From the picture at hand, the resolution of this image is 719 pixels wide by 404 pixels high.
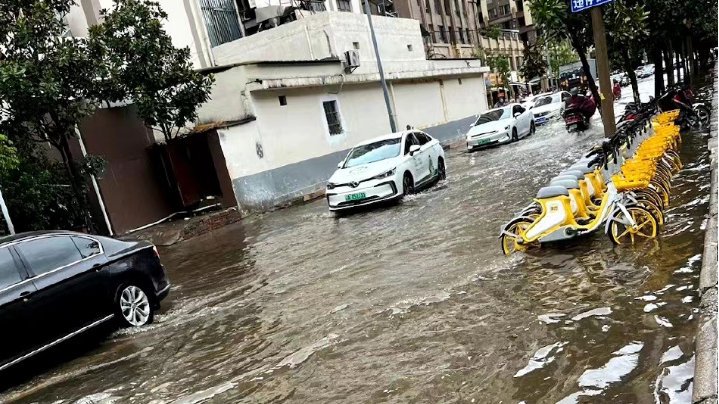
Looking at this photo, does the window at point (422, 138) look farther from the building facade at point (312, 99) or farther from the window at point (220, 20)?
the window at point (220, 20)

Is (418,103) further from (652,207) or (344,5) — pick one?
(652,207)

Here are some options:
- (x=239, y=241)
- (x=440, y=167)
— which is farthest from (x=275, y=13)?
(x=239, y=241)

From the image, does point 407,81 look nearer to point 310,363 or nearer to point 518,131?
point 518,131

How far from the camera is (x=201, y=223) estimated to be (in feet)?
48.1

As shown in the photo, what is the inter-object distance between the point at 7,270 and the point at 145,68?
925cm

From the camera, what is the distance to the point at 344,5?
34.0 m

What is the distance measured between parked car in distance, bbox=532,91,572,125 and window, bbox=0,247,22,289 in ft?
83.7

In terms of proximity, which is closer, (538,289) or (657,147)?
(538,289)

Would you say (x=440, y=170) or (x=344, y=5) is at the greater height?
(x=344, y=5)

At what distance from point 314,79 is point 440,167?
5.98 m

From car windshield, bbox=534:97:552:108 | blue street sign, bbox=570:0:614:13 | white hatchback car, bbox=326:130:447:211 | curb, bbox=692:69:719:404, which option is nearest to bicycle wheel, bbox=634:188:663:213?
curb, bbox=692:69:719:404

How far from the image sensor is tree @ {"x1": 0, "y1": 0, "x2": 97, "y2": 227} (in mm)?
10914

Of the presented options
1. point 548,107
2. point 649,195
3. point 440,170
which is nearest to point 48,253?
point 649,195

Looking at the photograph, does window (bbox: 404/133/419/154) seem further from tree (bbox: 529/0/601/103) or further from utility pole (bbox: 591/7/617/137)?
utility pole (bbox: 591/7/617/137)
